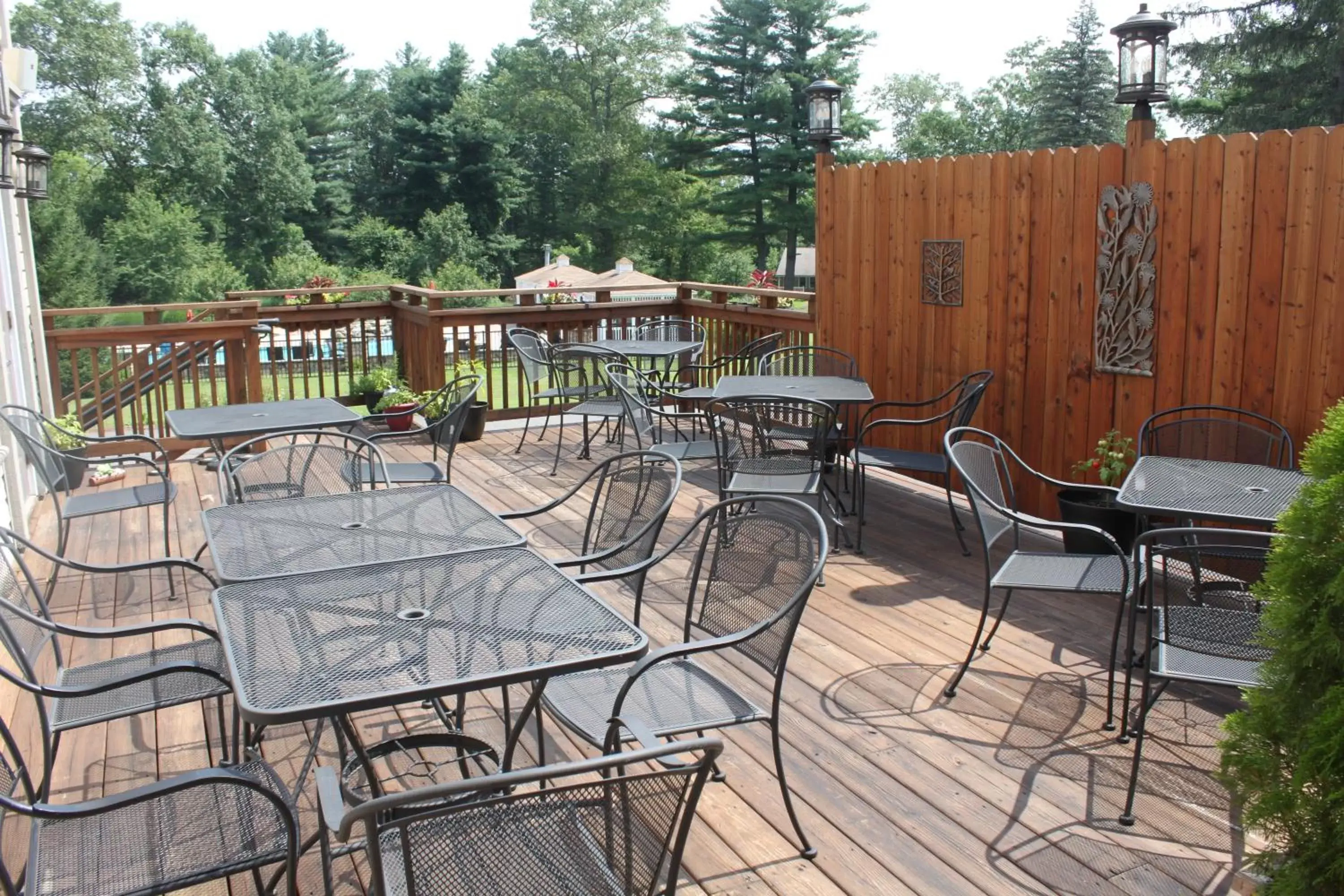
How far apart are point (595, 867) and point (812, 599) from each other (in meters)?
2.77

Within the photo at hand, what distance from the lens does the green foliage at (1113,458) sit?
16.1 feet

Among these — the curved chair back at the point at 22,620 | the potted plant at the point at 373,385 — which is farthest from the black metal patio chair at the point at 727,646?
the potted plant at the point at 373,385

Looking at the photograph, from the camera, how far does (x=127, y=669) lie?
2877 millimetres

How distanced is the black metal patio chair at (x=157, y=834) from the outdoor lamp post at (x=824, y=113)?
5517 mm

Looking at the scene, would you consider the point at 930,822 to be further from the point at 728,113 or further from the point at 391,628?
the point at 728,113

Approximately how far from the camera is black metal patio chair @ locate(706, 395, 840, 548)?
185 inches

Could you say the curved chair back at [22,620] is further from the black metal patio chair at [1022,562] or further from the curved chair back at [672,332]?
the curved chair back at [672,332]

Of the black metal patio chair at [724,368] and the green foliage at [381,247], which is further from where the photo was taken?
the green foliage at [381,247]

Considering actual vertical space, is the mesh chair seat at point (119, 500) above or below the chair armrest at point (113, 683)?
below

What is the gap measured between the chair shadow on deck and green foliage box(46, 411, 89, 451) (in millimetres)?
4548

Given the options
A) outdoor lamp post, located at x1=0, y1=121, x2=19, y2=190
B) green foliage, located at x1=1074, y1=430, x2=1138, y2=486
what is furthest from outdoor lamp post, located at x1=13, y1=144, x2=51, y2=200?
green foliage, located at x1=1074, y1=430, x2=1138, y2=486

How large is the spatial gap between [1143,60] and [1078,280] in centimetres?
97

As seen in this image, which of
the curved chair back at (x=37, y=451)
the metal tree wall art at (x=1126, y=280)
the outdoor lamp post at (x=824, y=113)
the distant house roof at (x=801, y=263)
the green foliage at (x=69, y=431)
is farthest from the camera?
the distant house roof at (x=801, y=263)

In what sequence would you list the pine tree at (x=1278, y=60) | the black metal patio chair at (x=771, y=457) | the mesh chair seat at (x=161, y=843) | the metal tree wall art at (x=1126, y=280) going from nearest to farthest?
the mesh chair seat at (x=161, y=843), the black metal patio chair at (x=771, y=457), the metal tree wall art at (x=1126, y=280), the pine tree at (x=1278, y=60)
